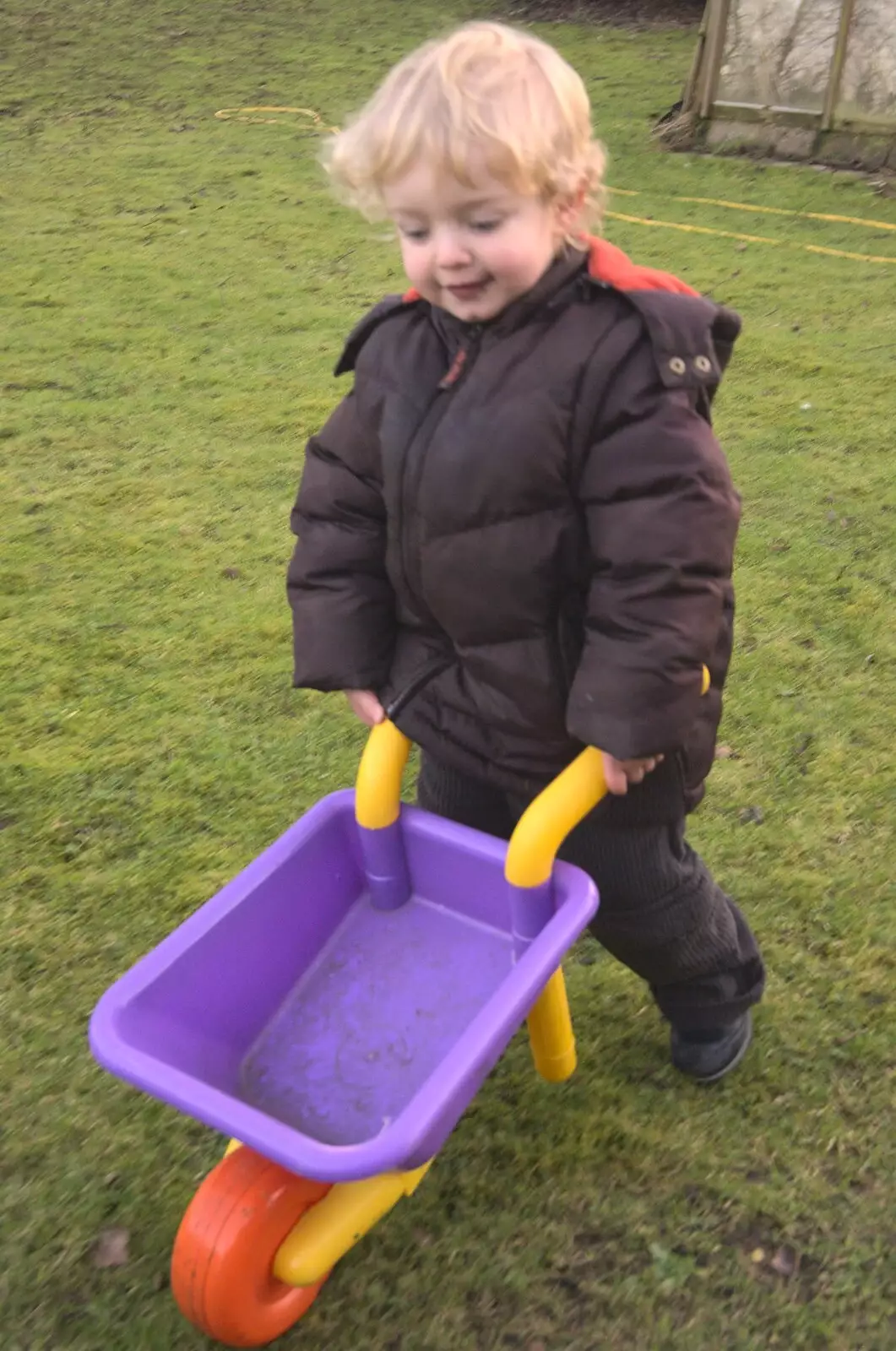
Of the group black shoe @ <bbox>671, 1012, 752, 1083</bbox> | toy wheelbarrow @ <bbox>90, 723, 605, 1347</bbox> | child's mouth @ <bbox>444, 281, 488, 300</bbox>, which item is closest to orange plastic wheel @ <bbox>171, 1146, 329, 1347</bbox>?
toy wheelbarrow @ <bbox>90, 723, 605, 1347</bbox>

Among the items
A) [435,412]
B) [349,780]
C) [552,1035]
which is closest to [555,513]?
[435,412]

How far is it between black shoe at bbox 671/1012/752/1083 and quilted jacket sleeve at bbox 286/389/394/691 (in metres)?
0.78

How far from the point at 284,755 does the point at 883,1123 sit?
143cm

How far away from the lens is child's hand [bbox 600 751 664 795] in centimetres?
146

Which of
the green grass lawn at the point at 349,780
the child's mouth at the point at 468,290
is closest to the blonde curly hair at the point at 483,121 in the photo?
the child's mouth at the point at 468,290

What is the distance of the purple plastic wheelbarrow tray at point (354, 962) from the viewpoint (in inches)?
57.2

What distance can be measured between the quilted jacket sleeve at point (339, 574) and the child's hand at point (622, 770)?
1.32 ft

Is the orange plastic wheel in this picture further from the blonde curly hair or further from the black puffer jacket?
the blonde curly hair

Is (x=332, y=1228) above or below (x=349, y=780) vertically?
above

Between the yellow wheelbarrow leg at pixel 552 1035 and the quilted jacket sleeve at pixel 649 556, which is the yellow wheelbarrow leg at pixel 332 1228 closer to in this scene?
the yellow wheelbarrow leg at pixel 552 1035

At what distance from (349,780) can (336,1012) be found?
1.01 m

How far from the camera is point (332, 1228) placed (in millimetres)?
1459

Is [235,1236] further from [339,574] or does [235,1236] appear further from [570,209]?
[570,209]

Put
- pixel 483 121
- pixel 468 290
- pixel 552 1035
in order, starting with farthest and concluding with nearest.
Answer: pixel 552 1035
pixel 468 290
pixel 483 121
